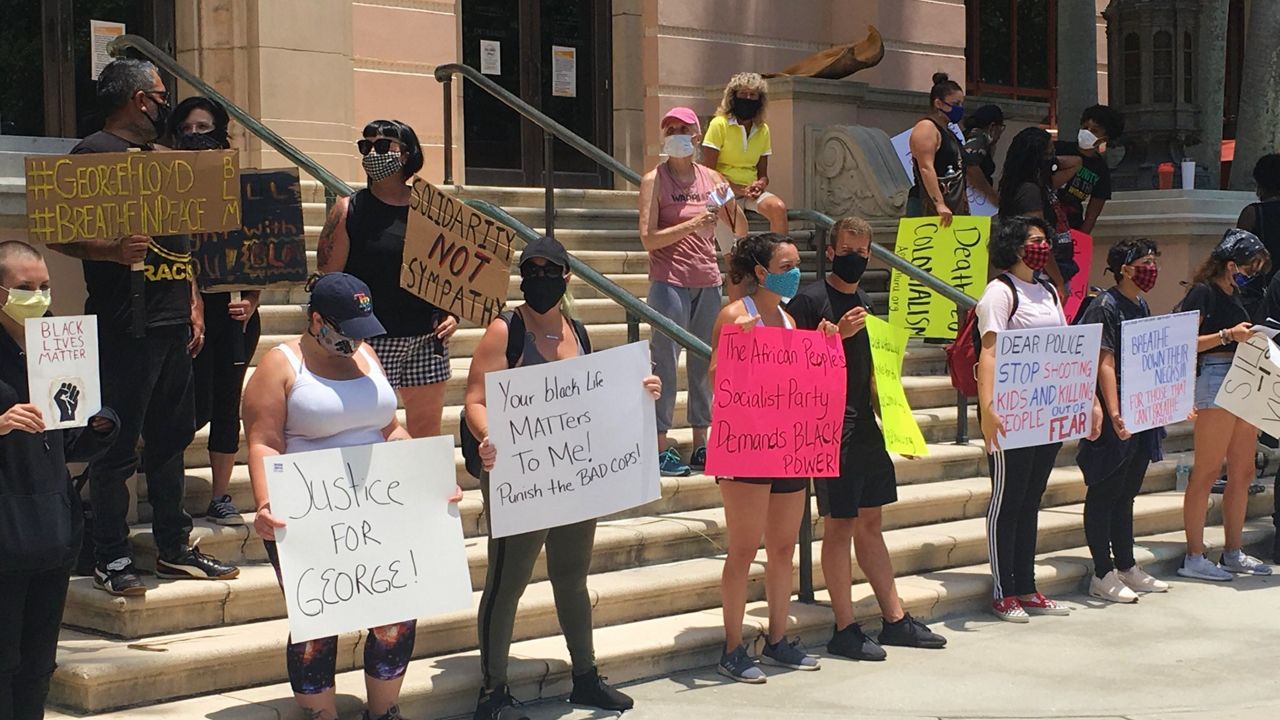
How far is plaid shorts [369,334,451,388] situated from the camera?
279 inches

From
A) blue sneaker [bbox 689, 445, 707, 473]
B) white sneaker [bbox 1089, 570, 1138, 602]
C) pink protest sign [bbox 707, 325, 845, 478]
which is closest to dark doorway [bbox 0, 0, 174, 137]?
blue sneaker [bbox 689, 445, 707, 473]

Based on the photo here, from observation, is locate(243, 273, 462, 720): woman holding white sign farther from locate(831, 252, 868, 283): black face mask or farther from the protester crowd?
locate(831, 252, 868, 283): black face mask

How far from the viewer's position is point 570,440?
6.59 metres

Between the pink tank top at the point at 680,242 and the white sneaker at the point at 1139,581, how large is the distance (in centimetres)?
281

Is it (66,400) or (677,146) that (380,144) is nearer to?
(66,400)

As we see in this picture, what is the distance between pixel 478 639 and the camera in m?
6.84

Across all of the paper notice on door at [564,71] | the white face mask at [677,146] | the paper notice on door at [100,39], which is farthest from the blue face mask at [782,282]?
the paper notice on door at [564,71]

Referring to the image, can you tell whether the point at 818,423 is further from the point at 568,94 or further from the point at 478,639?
the point at 568,94

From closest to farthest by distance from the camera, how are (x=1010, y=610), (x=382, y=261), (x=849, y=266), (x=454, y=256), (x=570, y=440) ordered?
(x=570, y=440), (x=454, y=256), (x=382, y=261), (x=849, y=266), (x=1010, y=610)

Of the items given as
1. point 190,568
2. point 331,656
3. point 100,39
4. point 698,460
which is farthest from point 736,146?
point 331,656

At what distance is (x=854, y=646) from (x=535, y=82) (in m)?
7.58

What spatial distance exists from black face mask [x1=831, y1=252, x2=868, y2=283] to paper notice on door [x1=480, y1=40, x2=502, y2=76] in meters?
6.88

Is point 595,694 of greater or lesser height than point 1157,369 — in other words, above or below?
below

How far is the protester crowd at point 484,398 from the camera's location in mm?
5609
